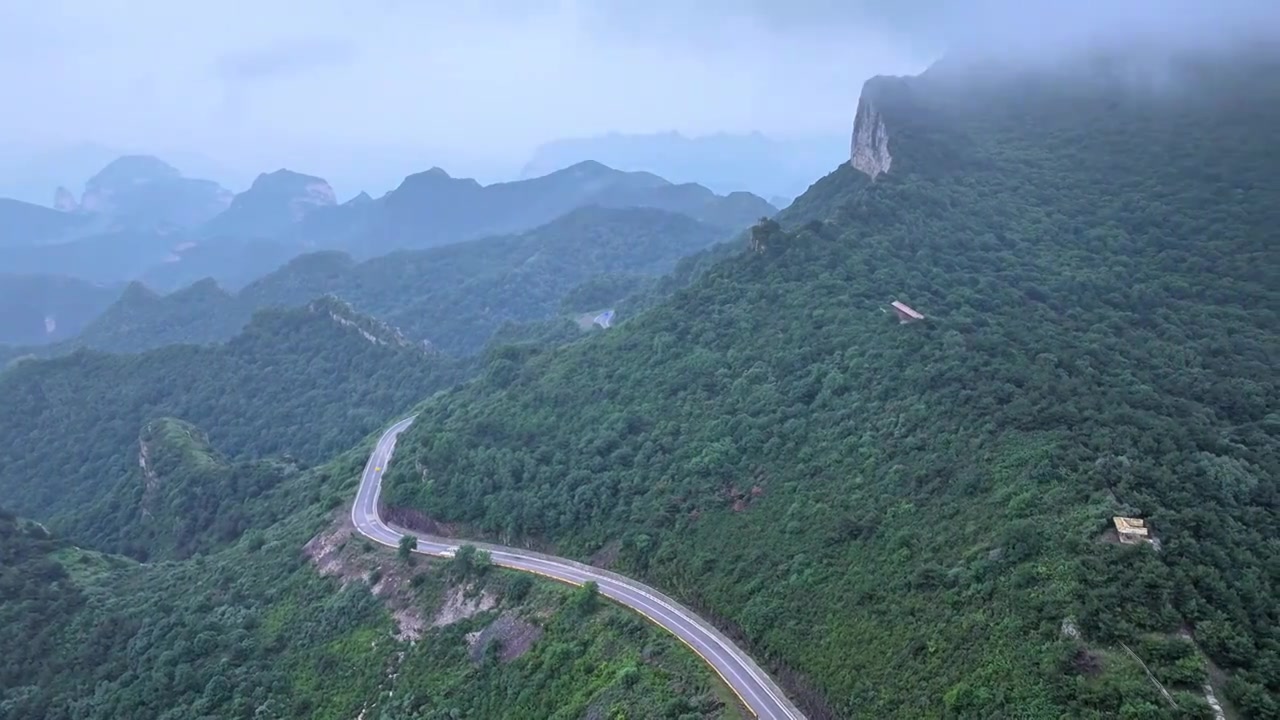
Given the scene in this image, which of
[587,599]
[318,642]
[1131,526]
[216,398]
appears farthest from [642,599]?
[216,398]

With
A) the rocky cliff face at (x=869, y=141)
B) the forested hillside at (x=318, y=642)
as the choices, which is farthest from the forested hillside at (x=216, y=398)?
the rocky cliff face at (x=869, y=141)

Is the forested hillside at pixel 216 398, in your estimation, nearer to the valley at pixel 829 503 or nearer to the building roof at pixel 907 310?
the valley at pixel 829 503

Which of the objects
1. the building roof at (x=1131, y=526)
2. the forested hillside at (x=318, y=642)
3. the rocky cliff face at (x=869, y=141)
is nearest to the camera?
the building roof at (x=1131, y=526)

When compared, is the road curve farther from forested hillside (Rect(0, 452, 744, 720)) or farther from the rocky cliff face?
the rocky cliff face

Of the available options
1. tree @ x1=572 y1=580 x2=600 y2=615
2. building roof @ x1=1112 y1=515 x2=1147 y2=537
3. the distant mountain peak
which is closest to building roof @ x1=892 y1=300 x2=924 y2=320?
building roof @ x1=1112 y1=515 x2=1147 y2=537

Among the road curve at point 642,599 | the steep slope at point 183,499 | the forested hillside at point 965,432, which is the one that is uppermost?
the forested hillside at point 965,432

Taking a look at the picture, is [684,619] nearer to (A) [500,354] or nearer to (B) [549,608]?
(B) [549,608]
